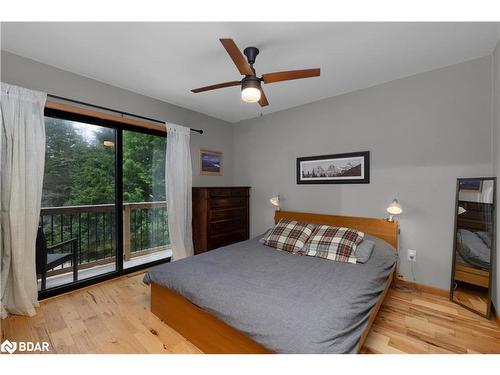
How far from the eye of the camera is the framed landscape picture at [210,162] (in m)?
3.63

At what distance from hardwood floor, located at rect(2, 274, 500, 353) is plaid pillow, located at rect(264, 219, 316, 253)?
3.22ft

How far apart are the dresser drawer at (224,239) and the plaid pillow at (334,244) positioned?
1434 mm

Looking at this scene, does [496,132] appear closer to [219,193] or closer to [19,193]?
[219,193]

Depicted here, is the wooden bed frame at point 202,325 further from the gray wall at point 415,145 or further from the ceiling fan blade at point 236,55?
the ceiling fan blade at point 236,55

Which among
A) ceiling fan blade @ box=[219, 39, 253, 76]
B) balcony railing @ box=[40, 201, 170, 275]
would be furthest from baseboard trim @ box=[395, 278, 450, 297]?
balcony railing @ box=[40, 201, 170, 275]

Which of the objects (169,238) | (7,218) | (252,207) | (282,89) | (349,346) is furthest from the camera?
(252,207)

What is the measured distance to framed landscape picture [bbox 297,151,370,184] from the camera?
2744 mm

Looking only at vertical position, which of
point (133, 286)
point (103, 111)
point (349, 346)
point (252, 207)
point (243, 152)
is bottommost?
point (133, 286)

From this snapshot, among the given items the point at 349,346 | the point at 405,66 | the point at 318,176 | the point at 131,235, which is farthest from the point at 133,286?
the point at 405,66

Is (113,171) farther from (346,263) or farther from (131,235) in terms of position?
(346,263)

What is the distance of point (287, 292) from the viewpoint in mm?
1521

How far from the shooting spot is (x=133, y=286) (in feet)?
8.44

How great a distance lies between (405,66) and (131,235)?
388 cm

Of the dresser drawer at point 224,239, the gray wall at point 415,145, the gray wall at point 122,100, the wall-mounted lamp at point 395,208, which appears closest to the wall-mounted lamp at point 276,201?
the gray wall at point 415,145
